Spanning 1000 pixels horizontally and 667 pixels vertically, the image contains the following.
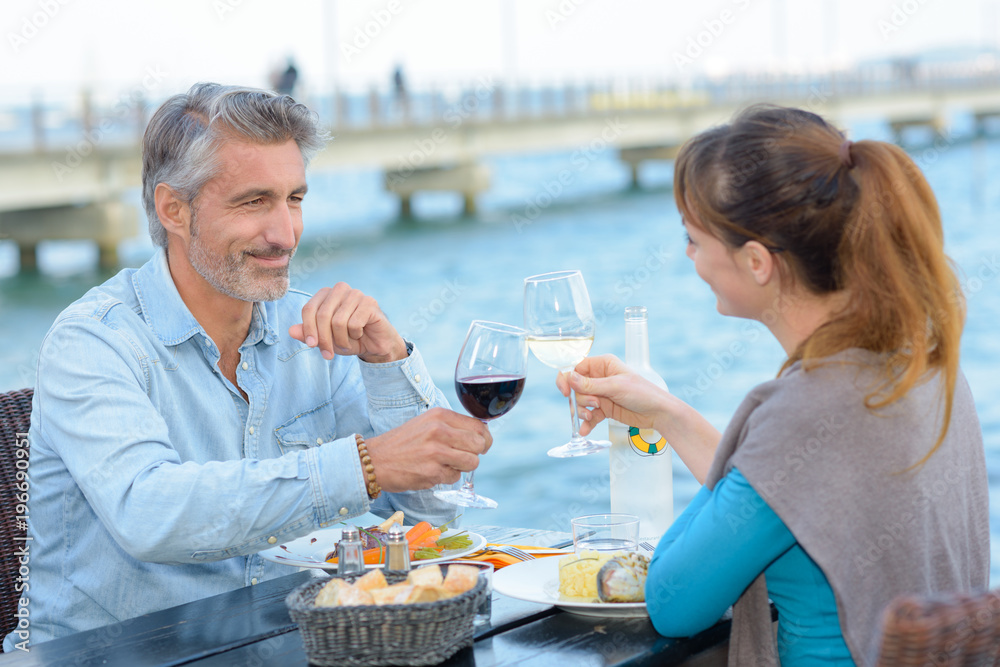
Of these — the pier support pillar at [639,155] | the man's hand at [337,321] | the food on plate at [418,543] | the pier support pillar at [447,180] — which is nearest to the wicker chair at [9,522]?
the man's hand at [337,321]

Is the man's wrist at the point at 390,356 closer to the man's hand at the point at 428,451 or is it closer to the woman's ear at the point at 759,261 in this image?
the man's hand at the point at 428,451

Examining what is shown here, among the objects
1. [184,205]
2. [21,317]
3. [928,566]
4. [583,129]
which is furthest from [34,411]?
[583,129]

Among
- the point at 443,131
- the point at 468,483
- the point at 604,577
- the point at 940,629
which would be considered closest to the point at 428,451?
the point at 468,483

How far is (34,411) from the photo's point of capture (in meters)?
2.37

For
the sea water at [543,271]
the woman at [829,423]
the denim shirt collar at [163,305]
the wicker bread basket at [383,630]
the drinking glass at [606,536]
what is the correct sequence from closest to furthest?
the wicker bread basket at [383,630] < the woman at [829,423] < the drinking glass at [606,536] < the denim shirt collar at [163,305] < the sea water at [543,271]

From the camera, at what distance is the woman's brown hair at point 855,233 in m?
1.67

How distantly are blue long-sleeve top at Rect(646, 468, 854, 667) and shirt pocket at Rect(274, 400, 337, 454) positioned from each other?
3.80 ft

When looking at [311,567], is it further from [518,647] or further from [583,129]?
[583,129]

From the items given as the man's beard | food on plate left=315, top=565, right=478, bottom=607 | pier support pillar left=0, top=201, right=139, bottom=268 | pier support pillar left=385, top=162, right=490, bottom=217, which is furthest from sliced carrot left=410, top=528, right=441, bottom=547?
pier support pillar left=385, top=162, right=490, bottom=217

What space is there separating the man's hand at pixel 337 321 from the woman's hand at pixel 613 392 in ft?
1.57

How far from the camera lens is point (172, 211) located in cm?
264

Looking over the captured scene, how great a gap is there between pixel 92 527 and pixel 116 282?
577 millimetres

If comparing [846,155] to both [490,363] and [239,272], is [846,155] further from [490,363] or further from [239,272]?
[239,272]

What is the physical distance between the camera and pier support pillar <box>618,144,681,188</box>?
39.8m
